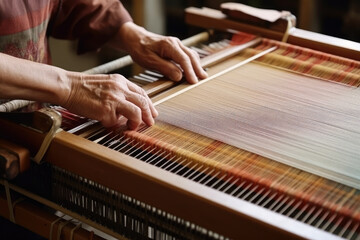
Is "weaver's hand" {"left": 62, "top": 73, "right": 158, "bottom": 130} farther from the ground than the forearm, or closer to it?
closer to it

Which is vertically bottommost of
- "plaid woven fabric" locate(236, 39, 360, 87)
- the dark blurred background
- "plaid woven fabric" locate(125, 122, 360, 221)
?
the dark blurred background

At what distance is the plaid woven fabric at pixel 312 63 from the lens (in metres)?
1.61

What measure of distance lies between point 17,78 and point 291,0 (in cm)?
261

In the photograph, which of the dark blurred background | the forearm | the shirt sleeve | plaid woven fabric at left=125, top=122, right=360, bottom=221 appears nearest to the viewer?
plaid woven fabric at left=125, top=122, right=360, bottom=221

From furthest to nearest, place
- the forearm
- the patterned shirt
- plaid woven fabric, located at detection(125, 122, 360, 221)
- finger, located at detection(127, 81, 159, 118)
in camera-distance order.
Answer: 1. the patterned shirt
2. finger, located at detection(127, 81, 159, 118)
3. the forearm
4. plaid woven fabric, located at detection(125, 122, 360, 221)

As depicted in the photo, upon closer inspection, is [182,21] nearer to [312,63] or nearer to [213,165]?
[312,63]

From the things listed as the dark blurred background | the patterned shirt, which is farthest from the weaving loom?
the dark blurred background

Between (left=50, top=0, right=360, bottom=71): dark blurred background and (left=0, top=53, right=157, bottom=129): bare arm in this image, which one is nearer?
(left=0, top=53, right=157, bottom=129): bare arm

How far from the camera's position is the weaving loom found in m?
1.02

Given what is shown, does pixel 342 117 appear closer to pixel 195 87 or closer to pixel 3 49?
pixel 195 87

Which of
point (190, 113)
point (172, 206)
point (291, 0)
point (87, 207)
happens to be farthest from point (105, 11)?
point (291, 0)

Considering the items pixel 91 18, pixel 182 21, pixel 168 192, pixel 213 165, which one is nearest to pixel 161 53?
pixel 91 18

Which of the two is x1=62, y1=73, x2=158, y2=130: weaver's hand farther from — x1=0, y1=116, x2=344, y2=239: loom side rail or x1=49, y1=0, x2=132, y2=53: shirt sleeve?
x1=49, y1=0, x2=132, y2=53: shirt sleeve

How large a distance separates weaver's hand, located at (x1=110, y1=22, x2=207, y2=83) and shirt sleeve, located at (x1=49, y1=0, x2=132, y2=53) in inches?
1.4
